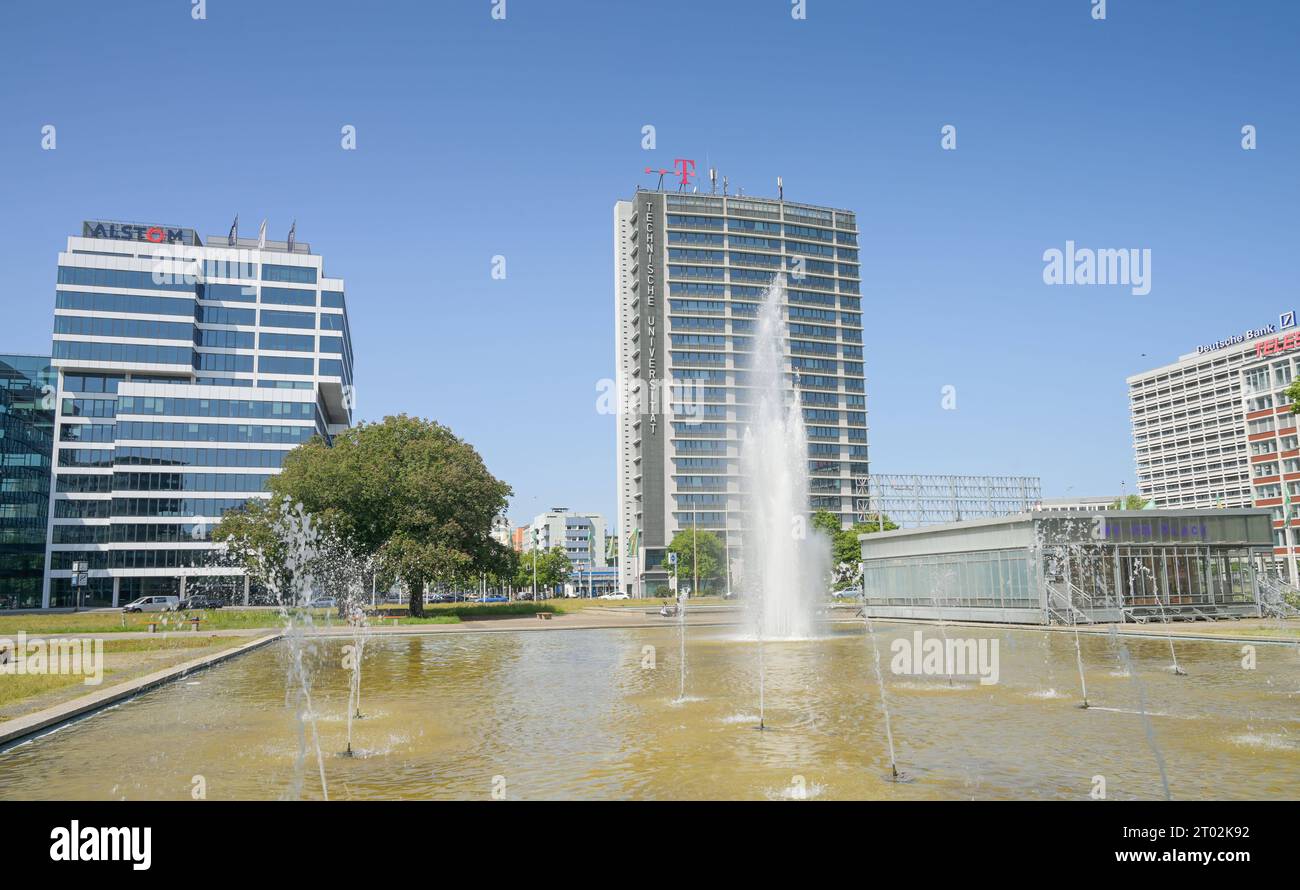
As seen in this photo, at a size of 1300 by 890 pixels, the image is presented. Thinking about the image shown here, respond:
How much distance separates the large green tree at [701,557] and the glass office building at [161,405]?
54.2 meters

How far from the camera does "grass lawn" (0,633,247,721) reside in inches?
750

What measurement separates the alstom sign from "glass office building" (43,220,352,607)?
135 millimetres

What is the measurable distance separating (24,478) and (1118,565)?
354ft

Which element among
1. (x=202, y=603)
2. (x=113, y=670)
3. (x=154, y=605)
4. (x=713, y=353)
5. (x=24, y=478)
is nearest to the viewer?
(x=113, y=670)

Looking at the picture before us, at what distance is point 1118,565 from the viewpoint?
42.9 m

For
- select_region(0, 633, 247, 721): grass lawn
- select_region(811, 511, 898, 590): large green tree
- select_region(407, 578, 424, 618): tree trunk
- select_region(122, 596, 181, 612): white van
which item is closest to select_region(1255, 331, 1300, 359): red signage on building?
select_region(811, 511, 898, 590): large green tree

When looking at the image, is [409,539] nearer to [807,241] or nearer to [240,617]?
[240,617]

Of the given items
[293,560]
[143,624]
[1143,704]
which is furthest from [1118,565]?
[143,624]

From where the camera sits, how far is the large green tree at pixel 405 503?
180ft

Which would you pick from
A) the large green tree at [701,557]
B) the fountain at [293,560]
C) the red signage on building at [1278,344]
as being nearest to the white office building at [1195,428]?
the red signage on building at [1278,344]

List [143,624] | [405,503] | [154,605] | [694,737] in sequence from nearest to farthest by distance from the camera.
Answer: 1. [694,737]
2. [143,624]
3. [405,503]
4. [154,605]

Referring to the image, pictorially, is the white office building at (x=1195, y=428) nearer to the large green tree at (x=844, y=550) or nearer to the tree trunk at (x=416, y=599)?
the large green tree at (x=844, y=550)
